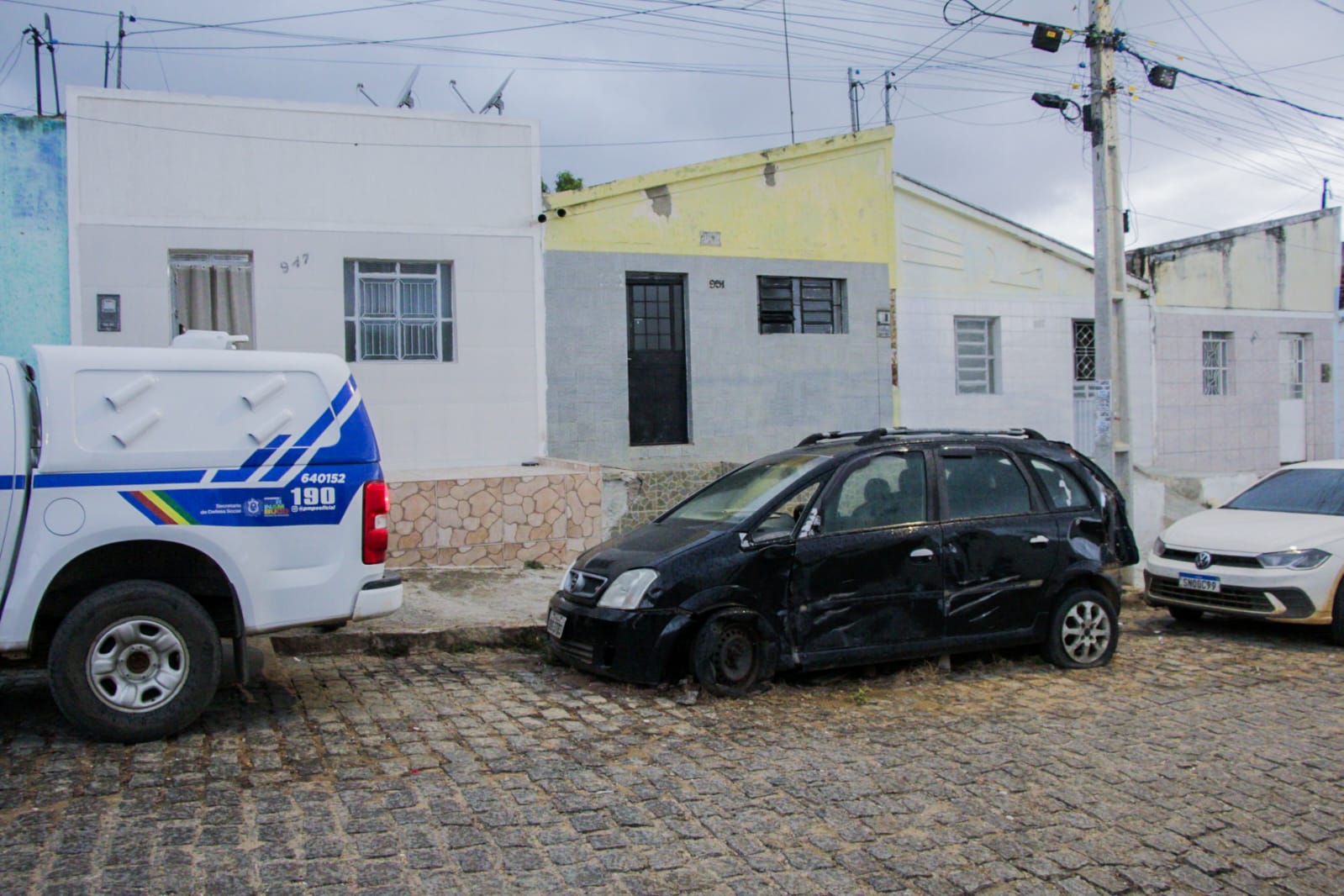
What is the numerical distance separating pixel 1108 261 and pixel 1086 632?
191 inches

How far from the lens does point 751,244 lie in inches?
549

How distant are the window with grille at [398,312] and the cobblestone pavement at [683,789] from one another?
5.76 metres

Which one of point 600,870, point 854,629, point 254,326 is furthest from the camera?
point 254,326

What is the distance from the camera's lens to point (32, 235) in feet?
35.9

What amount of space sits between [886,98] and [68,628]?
13274mm

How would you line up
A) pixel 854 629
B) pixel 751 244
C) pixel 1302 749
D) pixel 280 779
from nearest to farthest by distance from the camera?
1. pixel 280 779
2. pixel 1302 749
3. pixel 854 629
4. pixel 751 244

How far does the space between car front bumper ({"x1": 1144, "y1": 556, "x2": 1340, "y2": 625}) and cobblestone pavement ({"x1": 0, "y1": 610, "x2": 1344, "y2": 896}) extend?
1.55 meters

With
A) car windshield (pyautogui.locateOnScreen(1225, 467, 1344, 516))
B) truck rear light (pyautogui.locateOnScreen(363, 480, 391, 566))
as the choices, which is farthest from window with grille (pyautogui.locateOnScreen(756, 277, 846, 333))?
truck rear light (pyautogui.locateOnScreen(363, 480, 391, 566))

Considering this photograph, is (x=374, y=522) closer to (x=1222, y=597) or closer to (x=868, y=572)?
(x=868, y=572)

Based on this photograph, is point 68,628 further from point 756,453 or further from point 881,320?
point 881,320

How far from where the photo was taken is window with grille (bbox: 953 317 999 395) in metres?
15.6

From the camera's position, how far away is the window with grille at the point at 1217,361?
1748cm

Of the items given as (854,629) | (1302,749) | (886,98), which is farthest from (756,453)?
(1302,749)

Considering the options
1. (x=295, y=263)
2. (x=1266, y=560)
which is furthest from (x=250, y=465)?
(x=1266, y=560)
